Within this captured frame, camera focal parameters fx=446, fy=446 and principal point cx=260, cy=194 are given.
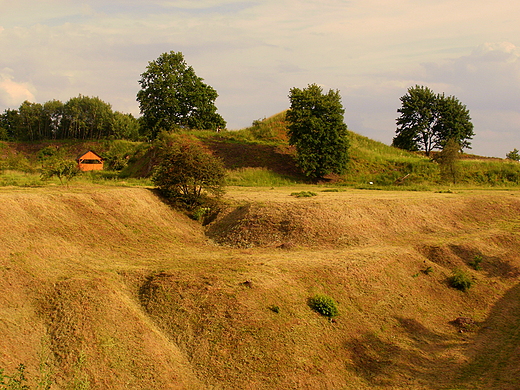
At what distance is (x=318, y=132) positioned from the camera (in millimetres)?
35469

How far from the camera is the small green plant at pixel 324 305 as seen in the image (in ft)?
37.6

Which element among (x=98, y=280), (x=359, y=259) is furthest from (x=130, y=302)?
(x=359, y=259)

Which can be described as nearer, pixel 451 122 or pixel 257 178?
pixel 257 178

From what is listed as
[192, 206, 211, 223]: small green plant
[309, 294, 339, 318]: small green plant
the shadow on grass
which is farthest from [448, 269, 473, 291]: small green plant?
[192, 206, 211, 223]: small green plant

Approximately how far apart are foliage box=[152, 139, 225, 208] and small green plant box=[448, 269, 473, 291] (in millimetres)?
10383

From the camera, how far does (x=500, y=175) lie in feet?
A: 124

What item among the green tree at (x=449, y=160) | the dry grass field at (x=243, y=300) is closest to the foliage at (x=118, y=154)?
the green tree at (x=449, y=160)

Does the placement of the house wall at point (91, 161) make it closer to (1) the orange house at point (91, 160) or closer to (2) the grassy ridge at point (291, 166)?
(1) the orange house at point (91, 160)

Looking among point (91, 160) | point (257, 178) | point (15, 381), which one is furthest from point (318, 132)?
point (91, 160)

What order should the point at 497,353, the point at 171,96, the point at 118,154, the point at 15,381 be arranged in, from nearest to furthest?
the point at 15,381
the point at 497,353
the point at 171,96
the point at 118,154

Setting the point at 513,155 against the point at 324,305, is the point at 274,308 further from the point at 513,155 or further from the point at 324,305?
the point at 513,155

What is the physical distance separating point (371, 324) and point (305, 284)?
201 centimetres

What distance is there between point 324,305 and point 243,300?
7.18ft

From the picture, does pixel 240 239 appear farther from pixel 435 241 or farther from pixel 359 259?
pixel 435 241
